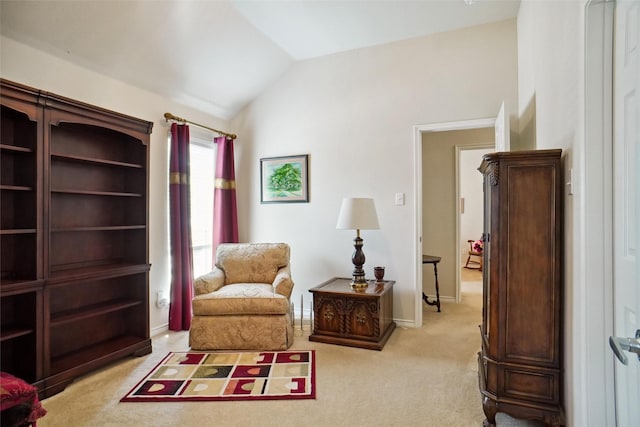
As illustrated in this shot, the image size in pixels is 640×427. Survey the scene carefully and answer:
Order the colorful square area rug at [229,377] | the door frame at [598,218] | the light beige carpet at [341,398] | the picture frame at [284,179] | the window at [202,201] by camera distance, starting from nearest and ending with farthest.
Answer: the door frame at [598,218] → the light beige carpet at [341,398] → the colorful square area rug at [229,377] → the window at [202,201] → the picture frame at [284,179]

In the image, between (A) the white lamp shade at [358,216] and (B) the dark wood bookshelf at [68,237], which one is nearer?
(B) the dark wood bookshelf at [68,237]

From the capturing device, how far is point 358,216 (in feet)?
10.8

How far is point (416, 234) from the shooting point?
359cm

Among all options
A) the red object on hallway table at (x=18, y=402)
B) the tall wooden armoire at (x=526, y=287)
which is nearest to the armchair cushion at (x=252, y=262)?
the red object on hallway table at (x=18, y=402)

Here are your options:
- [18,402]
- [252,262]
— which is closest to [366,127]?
[252,262]

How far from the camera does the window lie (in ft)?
12.9

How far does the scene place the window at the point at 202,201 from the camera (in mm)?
3941

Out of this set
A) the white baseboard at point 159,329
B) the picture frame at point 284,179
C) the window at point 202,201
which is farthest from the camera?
the picture frame at point 284,179

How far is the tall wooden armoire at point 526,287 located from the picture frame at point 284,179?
2416mm

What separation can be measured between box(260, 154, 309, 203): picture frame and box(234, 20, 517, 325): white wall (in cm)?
8

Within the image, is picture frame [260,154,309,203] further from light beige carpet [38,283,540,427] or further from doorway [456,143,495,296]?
doorway [456,143,495,296]

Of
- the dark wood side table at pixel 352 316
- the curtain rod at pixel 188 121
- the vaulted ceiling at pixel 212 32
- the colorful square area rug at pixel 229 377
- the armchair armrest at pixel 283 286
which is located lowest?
the colorful square area rug at pixel 229 377

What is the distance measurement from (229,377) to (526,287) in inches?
77.3

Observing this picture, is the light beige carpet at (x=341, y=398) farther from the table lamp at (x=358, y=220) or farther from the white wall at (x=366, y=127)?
the white wall at (x=366, y=127)
